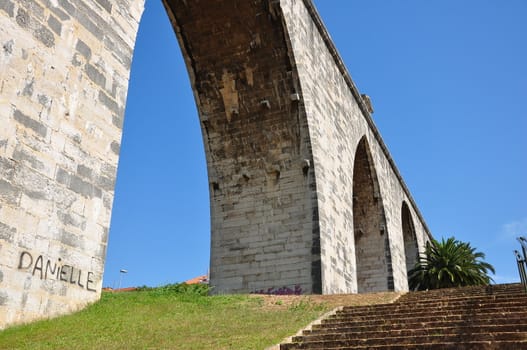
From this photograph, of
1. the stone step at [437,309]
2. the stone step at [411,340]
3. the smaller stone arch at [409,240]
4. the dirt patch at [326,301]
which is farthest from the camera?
the smaller stone arch at [409,240]

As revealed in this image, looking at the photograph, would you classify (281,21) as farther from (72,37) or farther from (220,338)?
(220,338)

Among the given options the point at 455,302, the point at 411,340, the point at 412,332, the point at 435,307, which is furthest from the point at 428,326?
the point at 455,302

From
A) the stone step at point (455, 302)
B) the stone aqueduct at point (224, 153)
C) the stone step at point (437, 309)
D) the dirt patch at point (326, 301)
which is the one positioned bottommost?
the stone step at point (437, 309)

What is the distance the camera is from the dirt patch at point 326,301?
8617 mm

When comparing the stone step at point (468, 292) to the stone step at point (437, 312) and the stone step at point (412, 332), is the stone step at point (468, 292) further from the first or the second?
the stone step at point (412, 332)

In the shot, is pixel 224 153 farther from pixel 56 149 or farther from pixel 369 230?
pixel 369 230

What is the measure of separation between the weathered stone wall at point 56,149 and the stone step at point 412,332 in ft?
9.41

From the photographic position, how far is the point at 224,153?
14.7 metres

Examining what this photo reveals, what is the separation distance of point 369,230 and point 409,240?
25.4 ft

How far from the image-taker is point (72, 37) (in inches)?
272

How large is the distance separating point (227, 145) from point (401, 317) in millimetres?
8585

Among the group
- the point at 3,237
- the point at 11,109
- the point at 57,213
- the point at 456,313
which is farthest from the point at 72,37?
the point at 456,313

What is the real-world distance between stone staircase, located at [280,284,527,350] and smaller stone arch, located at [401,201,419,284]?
64.9ft

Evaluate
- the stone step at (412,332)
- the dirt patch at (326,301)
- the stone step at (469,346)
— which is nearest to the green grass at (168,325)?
the dirt patch at (326,301)
